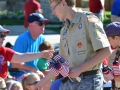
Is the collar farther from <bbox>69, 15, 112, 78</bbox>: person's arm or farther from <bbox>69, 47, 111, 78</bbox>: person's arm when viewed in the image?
A: <bbox>69, 47, 111, 78</bbox>: person's arm

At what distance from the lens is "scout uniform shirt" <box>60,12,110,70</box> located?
404cm

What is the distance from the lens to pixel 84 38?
4.10 meters

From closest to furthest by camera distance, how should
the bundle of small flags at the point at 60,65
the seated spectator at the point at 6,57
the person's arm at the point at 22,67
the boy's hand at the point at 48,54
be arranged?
the bundle of small flags at the point at 60,65, the boy's hand at the point at 48,54, the seated spectator at the point at 6,57, the person's arm at the point at 22,67

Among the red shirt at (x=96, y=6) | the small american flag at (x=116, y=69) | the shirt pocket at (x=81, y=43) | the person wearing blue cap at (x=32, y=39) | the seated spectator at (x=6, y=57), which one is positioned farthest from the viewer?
the red shirt at (x=96, y=6)

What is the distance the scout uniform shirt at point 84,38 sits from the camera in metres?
4.04

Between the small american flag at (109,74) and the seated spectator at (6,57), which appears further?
the seated spectator at (6,57)

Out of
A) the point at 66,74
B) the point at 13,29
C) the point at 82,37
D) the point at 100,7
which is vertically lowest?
the point at 13,29

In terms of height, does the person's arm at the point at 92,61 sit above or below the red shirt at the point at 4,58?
above

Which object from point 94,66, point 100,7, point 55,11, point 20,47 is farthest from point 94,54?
point 100,7

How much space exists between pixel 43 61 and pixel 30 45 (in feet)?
1.10

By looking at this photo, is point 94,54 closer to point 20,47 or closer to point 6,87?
point 6,87

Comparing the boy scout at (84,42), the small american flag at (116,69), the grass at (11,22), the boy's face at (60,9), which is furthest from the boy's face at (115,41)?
the grass at (11,22)

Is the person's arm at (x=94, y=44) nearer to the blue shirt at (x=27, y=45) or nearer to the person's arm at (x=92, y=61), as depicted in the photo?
the person's arm at (x=92, y=61)

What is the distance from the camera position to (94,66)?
13.5 feet
